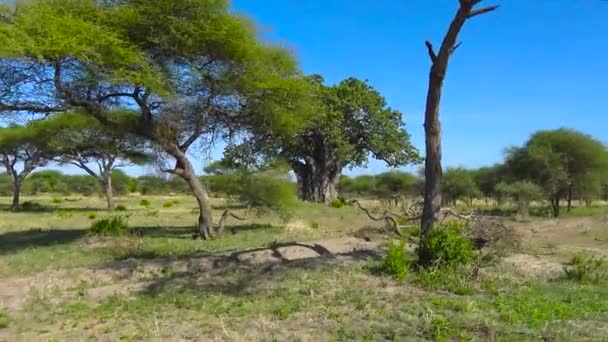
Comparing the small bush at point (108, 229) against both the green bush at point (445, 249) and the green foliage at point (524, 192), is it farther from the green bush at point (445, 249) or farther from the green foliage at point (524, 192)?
the green foliage at point (524, 192)

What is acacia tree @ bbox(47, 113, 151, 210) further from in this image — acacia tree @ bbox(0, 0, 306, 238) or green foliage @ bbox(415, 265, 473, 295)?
Result: green foliage @ bbox(415, 265, 473, 295)

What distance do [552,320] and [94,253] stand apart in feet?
35.9

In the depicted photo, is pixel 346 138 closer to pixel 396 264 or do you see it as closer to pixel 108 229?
pixel 108 229

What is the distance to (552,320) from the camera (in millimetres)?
6562

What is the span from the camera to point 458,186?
4869 cm

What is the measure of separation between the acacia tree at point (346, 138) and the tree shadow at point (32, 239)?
20.7 metres

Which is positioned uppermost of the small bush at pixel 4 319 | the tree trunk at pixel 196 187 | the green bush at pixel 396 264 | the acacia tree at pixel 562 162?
the acacia tree at pixel 562 162

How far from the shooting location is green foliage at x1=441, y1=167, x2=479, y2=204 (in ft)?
158

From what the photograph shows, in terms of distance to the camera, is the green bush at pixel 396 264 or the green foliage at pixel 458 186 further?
the green foliage at pixel 458 186

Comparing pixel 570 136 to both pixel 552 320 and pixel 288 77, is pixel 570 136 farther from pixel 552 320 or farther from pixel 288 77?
pixel 552 320

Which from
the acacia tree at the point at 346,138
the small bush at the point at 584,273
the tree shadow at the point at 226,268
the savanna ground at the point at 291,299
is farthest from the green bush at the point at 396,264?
the acacia tree at the point at 346,138

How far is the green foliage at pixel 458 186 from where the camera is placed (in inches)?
1897

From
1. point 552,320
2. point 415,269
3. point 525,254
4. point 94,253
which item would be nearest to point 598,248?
point 525,254

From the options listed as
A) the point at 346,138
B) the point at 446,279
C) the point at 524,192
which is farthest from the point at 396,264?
the point at 346,138
